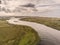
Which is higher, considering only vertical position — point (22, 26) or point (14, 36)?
point (22, 26)

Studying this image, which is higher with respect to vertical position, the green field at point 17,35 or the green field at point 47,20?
the green field at point 47,20

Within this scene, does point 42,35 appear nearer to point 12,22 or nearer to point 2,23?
point 12,22

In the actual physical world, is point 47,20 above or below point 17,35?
above

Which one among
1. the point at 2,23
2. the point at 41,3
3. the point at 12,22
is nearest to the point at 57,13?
the point at 41,3

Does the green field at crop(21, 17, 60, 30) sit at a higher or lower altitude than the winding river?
higher

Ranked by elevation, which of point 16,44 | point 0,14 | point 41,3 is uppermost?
point 41,3

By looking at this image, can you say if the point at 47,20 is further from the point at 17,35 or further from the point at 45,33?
the point at 17,35

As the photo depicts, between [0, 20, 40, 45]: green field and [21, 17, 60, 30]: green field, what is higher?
[21, 17, 60, 30]: green field

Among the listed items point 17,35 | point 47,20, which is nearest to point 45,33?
point 47,20
